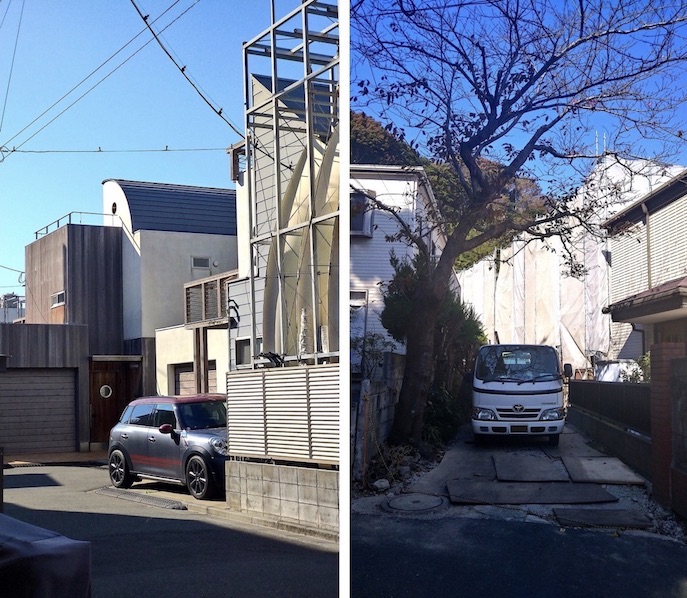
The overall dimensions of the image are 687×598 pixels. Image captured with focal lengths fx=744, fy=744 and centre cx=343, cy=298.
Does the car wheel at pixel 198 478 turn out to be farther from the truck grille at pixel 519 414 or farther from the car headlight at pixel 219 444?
the truck grille at pixel 519 414

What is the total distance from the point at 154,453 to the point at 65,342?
1894 mm

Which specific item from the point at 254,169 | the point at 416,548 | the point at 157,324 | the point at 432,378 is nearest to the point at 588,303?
the point at 432,378

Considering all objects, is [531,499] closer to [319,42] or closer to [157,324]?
[319,42]

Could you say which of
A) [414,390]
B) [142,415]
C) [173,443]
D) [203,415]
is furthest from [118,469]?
[414,390]

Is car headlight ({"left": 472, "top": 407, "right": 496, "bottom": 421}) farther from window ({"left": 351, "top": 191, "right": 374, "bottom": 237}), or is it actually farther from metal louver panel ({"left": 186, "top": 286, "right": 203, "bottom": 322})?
metal louver panel ({"left": 186, "top": 286, "right": 203, "bottom": 322})

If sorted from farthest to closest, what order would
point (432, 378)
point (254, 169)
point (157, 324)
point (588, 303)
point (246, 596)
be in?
point (157, 324)
point (254, 169)
point (246, 596)
point (432, 378)
point (588, 303)

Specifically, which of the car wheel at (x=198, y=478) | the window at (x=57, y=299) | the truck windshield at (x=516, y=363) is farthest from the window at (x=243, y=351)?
the truck windshield at (x=516, y=363)

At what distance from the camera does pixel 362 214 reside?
1.26 metres

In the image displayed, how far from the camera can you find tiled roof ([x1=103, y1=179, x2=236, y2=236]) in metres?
6.54

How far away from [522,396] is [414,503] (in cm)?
25

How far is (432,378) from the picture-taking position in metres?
1.28

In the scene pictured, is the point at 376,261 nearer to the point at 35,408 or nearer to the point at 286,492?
the point at 286,492

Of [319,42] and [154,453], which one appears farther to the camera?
[154,453]

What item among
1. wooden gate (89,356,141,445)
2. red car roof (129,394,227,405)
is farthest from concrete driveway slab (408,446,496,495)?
red car roof (129,394,227,405)
